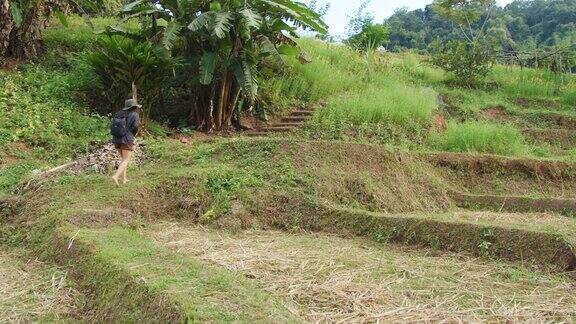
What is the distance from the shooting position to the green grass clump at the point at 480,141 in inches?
401

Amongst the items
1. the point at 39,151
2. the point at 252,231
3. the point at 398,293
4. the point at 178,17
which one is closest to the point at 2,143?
the point at 39,151

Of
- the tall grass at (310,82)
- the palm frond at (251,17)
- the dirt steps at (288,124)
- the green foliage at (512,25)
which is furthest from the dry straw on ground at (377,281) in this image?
the green foliage at (512,25)

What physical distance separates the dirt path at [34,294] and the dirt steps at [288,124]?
6.18m

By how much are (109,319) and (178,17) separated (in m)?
7.26

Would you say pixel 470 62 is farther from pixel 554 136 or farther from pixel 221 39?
pixel 221 39

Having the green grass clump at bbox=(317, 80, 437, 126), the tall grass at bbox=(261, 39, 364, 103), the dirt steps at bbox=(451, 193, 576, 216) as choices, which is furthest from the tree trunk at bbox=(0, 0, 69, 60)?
the dirt steps at bbox=(451, 193, 576, 216)

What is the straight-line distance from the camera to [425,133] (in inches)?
437

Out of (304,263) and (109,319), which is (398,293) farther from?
(109,319)

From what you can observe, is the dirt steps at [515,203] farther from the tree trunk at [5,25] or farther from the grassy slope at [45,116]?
the tree trunk at [5,25]

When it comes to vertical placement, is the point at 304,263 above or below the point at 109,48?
below

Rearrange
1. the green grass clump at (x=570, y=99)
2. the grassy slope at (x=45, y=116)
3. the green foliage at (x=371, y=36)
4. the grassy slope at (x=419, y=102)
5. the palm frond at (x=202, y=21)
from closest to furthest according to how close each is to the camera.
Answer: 1. the grassy slope at (x=45, y=116)
2. the palm frond at (x=202, y=21)
3. the grassy slope at (x=419, y=102)
4. the green grass clump at (x=570, y=99)
5. the green foliage at (x=371, y=36)

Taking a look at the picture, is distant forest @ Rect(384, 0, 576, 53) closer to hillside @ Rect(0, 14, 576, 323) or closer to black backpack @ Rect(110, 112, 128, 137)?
hillside @ Rect(0, 14, 576, 323)

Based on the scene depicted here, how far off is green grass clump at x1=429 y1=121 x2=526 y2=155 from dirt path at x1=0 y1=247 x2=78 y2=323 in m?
7.40

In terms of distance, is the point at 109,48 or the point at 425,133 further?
the point at 425,133
